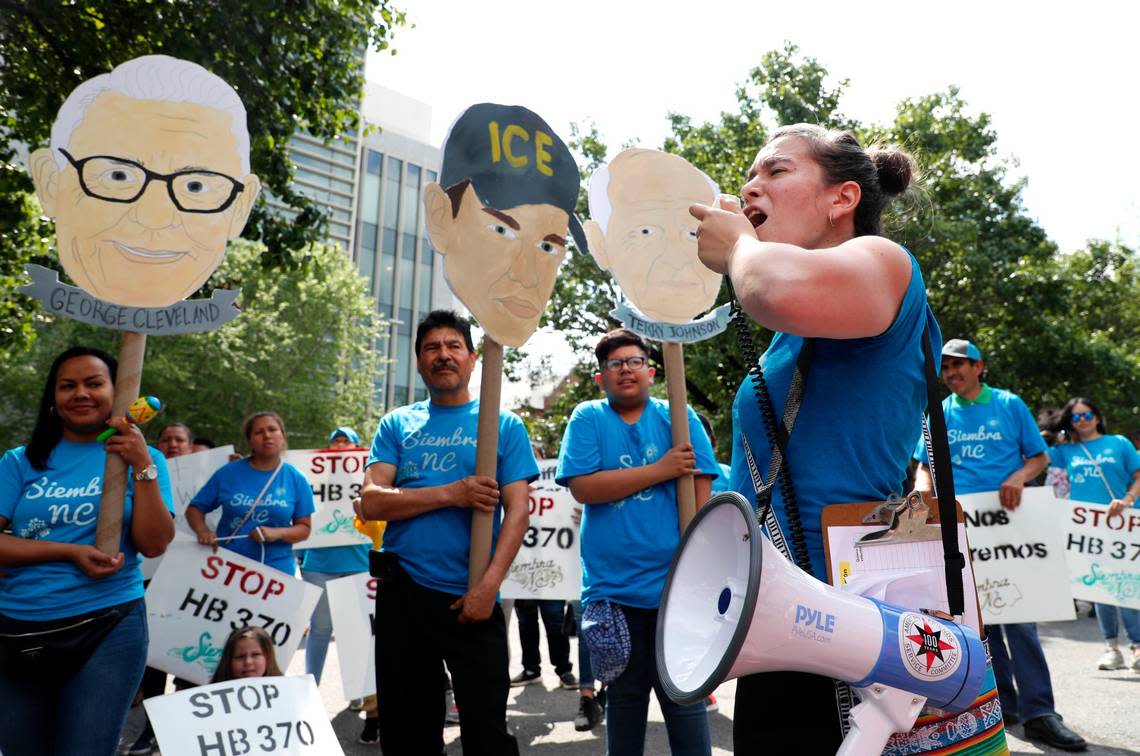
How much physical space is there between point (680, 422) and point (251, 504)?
306 centimetres

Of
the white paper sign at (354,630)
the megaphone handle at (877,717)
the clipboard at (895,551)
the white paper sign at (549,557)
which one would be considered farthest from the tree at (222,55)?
the megaphone handle at (877,717)

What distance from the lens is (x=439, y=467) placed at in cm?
360

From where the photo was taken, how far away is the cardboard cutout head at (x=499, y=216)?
3.66 m

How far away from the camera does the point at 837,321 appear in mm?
1494

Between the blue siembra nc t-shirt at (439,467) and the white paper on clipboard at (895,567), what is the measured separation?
209 centimetres

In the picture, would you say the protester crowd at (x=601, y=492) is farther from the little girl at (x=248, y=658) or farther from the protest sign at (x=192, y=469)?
the protest sign at (x=192, y=469)

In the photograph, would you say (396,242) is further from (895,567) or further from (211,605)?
(895,567)

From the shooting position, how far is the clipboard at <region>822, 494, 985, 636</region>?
1.55m

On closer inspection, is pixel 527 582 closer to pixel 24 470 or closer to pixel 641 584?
pixel 641 584

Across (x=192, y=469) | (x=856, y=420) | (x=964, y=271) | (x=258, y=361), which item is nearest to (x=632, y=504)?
(x=856, y=420)

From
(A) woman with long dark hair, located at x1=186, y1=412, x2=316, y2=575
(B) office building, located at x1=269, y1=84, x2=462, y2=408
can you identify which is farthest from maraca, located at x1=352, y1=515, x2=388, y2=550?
(B) office building, located at x1=269, y1=84, x2=462, y2=408

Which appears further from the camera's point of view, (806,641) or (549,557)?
(549,557)

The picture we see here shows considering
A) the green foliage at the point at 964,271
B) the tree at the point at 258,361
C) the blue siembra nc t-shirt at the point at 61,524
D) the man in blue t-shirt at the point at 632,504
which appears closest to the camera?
the blue siembra nc t-shirt at the point at 61,524

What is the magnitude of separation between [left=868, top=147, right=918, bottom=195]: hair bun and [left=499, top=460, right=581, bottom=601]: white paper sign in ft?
15.1
